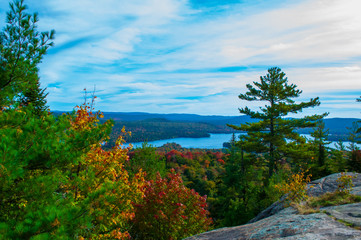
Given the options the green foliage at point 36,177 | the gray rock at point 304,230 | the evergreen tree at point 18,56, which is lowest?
the gray rock at point 304,230

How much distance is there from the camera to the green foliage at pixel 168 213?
7814mm

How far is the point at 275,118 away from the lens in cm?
1839

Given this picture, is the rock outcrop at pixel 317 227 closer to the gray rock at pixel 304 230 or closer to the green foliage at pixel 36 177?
the gray rock at pixel 304 230

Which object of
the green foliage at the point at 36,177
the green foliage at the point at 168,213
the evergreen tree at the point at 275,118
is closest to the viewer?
the green foliage at the point at 36,177

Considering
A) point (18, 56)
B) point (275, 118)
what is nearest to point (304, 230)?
point (18, 56)

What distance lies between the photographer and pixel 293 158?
1822cm

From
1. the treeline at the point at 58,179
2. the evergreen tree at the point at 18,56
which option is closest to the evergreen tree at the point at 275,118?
the treeline at the point at 58,179

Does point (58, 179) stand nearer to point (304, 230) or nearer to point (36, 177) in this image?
point (36, 177)

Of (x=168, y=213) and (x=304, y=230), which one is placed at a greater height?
(x=304, y=230)

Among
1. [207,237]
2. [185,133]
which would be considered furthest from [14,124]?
[185,133]

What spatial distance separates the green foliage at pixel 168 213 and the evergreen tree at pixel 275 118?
37.7 ft

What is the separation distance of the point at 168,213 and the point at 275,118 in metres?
14.1

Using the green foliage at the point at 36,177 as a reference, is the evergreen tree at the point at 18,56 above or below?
above

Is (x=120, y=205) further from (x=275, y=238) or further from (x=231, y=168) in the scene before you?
(x=231, y=168)
